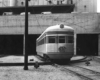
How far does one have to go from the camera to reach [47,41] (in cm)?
1546

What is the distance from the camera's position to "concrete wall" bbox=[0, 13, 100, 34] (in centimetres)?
3350

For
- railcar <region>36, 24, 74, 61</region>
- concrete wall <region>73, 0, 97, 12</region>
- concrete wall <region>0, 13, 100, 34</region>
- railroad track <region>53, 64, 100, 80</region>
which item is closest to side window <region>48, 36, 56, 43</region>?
railcar <region>36, 24, 74, 61</region>

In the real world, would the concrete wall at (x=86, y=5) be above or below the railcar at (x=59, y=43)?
above

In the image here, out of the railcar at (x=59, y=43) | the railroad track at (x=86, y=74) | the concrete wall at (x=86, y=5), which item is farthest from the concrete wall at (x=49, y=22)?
the railroad track at (x=86, y=74)

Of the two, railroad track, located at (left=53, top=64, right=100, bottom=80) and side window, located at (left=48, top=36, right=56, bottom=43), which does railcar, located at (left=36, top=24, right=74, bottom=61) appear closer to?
side window, located at (left=48, top=36, right=56, bottom=43)

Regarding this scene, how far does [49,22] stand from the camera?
34.2 meters

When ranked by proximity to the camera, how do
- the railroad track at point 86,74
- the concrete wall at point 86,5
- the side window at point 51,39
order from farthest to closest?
the concrete wall at point 86,5 → the side window at point 51,39 → the railroad track at point 86,74

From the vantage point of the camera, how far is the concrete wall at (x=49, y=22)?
3350 centimetres

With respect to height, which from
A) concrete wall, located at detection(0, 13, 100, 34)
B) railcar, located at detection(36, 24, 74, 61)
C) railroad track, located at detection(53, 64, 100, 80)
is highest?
concrete wall, located at detection(0, 13, 100, 34)

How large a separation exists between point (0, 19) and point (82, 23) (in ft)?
42.4

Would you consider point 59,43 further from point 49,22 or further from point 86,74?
point 49,22

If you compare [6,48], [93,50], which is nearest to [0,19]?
[6,48]

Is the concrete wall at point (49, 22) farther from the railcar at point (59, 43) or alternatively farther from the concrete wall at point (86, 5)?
the railcar at point (59, 43)

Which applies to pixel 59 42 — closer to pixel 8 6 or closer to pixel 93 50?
pixel 93 50
